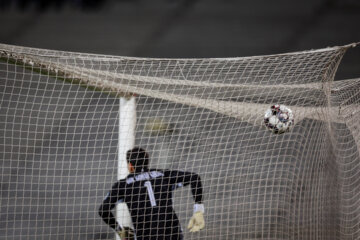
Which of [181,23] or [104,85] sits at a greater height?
[181,23]

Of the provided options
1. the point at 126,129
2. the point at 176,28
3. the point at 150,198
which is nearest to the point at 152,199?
the point at 150,198

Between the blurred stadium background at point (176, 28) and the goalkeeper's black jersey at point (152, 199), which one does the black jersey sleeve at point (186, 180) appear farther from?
the blurred stadium background at point (176, 28)

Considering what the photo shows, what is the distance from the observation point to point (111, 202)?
3.27 metres

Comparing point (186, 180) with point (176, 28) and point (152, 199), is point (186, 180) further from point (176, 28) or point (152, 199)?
point (176, 28)

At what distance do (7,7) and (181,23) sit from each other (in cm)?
240

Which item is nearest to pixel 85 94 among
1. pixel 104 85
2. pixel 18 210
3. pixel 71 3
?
pixel 71 3

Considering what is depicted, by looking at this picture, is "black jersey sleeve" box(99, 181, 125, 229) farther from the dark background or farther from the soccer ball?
the dark background

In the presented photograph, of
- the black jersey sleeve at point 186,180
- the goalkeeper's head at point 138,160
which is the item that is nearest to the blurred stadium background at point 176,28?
the goalkeeper's head at point 138,160

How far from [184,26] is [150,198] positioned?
3.73 meters

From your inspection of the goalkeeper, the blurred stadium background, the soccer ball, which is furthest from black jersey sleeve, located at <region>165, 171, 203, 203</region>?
the blurred stadium background

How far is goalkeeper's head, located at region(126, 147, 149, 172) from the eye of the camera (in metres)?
3.41

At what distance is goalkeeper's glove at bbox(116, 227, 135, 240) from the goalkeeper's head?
450 mm

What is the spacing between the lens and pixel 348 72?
6656mm

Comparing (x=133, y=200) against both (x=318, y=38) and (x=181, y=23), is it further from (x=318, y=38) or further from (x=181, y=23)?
(x=318, y=38)
